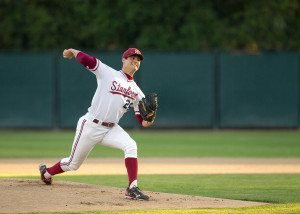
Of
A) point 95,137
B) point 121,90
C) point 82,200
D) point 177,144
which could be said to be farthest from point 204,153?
point 82,200

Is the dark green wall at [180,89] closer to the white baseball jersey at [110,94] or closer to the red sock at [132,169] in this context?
the white baseball jersey at [110,94]

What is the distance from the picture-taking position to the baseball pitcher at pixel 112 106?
7102mm

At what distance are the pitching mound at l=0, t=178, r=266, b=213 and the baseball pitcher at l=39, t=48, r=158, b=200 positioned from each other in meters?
0.41

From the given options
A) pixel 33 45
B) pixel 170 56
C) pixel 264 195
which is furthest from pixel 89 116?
pixel 33 45

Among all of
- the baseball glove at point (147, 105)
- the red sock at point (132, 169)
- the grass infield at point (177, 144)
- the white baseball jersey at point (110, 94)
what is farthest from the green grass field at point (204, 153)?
the white baseball jersey at point (110, 94)

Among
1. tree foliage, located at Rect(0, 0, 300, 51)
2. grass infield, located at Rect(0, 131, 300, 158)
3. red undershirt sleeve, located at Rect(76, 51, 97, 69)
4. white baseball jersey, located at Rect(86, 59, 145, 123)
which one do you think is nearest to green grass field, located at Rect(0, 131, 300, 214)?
grass infield, located at Rect(0, 131, 300, 158)

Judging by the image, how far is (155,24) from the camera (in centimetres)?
2370

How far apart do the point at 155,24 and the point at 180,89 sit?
5.27 meters

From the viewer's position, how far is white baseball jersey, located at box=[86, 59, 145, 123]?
7.16m

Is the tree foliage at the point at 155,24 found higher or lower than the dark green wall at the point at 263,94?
higher

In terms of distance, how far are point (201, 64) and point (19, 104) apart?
614 cm

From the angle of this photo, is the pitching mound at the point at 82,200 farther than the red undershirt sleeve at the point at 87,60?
No

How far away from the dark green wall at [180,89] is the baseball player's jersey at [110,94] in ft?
38.8

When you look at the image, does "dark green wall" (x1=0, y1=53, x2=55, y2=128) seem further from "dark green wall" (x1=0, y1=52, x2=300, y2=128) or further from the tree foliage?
the tree foliage
